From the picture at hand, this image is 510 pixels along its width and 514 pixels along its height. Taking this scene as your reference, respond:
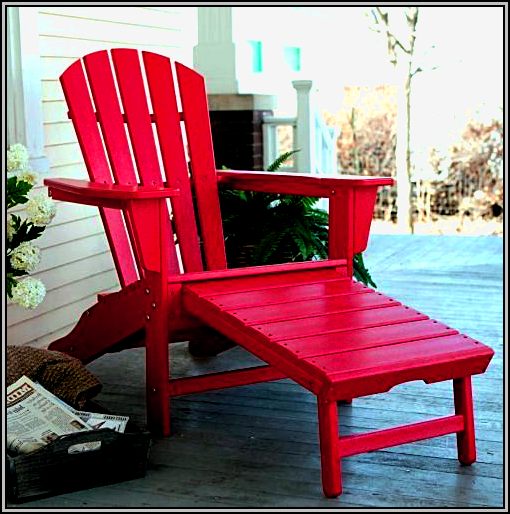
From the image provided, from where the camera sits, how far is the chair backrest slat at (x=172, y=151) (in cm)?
364

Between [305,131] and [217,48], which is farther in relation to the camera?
[305,131]

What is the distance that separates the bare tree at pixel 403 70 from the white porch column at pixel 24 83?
5.36 m

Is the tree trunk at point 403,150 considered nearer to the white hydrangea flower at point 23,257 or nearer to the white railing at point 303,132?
the white railing at point 303,132

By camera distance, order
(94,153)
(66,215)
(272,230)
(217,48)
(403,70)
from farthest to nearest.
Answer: (403,70)
(217,48)
(66,215)
(272,230)
(94,153)

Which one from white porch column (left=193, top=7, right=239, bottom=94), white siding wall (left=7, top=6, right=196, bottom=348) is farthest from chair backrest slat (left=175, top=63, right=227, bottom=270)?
white porch column (left=193, top=7, right=239, bottom=94)

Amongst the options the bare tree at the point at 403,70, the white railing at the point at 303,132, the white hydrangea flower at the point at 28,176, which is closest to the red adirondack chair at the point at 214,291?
the white hydrangea flower at the point at 28,176

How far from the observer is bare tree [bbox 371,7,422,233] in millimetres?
8570

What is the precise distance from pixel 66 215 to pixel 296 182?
1.08 metres

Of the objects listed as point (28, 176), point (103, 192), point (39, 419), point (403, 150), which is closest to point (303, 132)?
point (403, 150)

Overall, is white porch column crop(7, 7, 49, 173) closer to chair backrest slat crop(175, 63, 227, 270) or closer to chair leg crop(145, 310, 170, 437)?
chair backrest slat crop(175, 63, 227, 270)

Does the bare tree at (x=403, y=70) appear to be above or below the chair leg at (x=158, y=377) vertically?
above

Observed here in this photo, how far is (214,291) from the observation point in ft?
9.65

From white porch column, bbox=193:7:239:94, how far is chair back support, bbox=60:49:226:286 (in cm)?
250

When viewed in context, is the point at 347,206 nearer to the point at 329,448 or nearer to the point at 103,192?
the point at 103,192
